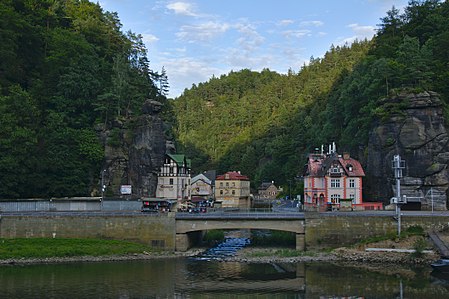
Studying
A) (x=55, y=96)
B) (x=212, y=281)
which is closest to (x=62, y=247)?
(x=212, y=281)

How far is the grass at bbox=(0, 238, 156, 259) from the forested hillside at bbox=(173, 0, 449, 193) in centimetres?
4075

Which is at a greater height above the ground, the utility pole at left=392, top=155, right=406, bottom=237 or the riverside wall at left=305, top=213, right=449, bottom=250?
the utility pole at left=392, top=155, right=406, bottom=237

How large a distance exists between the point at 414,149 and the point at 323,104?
6747 cm

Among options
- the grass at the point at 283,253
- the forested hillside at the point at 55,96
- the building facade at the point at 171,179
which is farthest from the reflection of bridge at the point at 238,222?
the forested hillside at the point at 55,96

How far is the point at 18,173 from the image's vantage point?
209 ft

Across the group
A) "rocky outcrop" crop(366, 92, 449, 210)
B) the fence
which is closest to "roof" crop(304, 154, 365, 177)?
"rocky outcrop" crop(366, 92, 449, 210)

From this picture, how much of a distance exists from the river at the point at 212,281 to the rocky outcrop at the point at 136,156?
25580 mm

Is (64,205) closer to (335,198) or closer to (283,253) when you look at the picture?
(283,253)

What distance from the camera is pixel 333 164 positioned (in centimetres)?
7031

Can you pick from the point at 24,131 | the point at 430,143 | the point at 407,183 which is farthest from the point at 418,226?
A: the point at 24,131

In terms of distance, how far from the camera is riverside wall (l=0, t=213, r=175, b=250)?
53.4 metres

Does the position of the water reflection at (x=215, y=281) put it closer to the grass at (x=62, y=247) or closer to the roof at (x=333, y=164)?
the grass at (x=62, y=247)

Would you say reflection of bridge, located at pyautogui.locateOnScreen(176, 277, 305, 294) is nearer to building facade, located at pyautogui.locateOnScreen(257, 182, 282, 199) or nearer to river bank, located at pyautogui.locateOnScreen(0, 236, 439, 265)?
river bank, located at pyautogui.locateOnScreen(0, 236, 439, 265)

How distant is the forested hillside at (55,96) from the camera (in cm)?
6462
